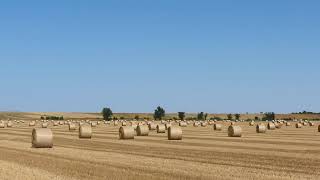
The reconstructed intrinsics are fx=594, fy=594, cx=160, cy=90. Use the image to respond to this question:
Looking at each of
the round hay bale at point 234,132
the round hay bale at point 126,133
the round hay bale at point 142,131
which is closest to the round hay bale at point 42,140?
the round hay bale at point 126,133

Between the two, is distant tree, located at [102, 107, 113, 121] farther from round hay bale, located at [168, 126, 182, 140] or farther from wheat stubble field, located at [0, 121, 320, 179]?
wheat stubble field, located at [0, 121, 320, 179]

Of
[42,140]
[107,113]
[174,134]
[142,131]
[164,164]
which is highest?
[107,113]

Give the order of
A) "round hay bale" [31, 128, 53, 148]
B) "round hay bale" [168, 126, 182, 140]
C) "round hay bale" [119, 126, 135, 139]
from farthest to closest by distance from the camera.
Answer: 1. "round hay bale" [119, 126, 135, 139]
2. "round hay bale" [168, 126, 182, 140]
3. "round hay bale" [31, 128, 53, 148]

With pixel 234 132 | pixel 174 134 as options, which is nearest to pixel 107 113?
pixel 234 132

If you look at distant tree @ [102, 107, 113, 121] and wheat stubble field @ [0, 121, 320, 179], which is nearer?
wheat stubble field @ [0, 121, 320, 179]

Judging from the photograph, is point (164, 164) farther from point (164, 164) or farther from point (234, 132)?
point (234, 132)

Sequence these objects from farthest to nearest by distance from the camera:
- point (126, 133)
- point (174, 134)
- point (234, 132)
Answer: point (234, 132) < point (126, 133) < point (174, 134)

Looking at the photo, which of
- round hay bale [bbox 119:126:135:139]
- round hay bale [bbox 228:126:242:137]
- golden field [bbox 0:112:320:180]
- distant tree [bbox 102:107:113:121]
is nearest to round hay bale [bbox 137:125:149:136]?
round hay bale [bbox 119:126:135:139]

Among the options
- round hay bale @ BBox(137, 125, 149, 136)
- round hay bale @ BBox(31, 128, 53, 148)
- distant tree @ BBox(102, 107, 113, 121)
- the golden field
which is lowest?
the golden field

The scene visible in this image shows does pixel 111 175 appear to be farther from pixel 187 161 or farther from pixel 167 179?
pixel 187 161

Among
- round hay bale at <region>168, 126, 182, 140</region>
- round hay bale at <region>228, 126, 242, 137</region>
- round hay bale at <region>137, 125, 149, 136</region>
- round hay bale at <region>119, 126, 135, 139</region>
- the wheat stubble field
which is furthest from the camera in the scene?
round hay bale at <region>137, 125, 149, 136</region>

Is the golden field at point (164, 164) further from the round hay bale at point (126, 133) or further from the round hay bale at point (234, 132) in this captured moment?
the round hay bale at point (234, 132)

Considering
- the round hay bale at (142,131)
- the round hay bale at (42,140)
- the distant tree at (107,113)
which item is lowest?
the round hay bale at (42,140)

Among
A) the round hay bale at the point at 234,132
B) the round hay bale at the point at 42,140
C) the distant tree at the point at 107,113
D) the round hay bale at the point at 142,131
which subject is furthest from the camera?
the distant tree at the point at 107,113
